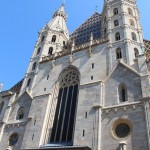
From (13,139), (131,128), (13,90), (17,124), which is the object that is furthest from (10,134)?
(131,128)

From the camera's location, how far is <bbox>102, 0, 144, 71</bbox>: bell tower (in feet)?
80.8

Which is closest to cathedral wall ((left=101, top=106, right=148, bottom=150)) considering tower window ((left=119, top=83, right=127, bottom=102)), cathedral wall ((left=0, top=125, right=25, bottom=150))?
tower window ((left=119, top=83, right=127, bottom=102))

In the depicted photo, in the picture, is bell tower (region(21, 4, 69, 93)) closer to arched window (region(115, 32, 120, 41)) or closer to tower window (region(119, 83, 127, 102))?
arched window (region(115, 32, 120, 41))

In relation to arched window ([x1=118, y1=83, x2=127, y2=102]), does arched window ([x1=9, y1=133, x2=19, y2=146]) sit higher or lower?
lower

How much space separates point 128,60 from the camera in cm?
2356

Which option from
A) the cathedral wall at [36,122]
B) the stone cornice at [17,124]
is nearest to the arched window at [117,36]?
the cathedral wall at [36,122]

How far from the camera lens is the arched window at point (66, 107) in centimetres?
2255

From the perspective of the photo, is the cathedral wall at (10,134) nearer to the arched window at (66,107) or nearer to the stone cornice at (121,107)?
the arched window at (66,107)

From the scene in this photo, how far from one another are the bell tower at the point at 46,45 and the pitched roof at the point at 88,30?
7.00ft

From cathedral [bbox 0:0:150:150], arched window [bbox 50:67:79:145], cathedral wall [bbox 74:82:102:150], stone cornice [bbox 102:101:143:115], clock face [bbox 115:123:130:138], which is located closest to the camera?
clock face [bbox 115:123:130:138]

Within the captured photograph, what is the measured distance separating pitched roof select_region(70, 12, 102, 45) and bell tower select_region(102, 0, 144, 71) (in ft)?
13.1

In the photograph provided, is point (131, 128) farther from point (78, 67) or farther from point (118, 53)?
point (78, 67)

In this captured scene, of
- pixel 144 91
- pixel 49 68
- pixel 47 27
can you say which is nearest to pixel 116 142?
pixel 144 91

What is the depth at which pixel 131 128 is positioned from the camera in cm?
1873
